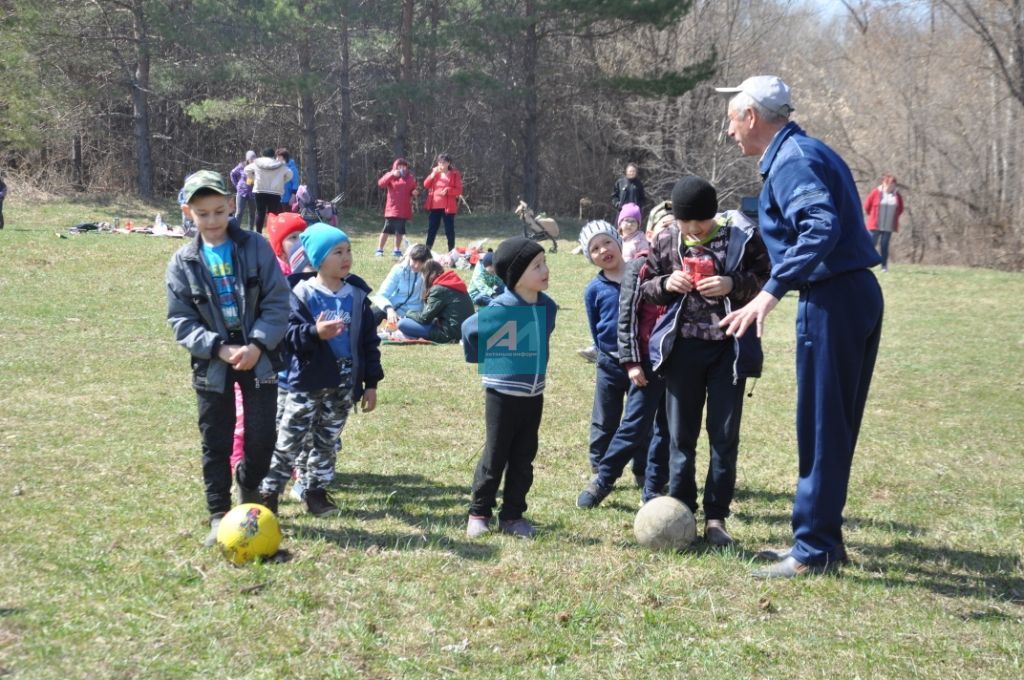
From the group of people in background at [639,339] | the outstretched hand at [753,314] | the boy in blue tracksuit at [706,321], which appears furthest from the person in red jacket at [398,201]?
the outstretched hand at [753,314]

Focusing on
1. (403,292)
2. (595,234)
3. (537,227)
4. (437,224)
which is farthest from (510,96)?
(595,234)

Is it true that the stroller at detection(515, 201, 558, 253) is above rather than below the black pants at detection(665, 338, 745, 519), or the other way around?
above

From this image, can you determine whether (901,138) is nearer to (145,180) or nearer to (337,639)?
(145,180)

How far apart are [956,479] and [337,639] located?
16.0 ft

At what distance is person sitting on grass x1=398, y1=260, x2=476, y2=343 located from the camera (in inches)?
483

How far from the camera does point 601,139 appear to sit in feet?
117

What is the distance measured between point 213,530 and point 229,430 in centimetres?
50

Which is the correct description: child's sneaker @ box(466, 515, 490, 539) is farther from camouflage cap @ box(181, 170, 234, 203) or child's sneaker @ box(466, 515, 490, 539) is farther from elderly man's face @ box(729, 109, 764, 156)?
elderly man's face @ box(729, 109, 764, 156)

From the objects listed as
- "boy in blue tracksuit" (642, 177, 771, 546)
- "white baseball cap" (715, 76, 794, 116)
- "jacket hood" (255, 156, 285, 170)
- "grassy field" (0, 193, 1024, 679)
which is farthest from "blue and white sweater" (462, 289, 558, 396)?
"jacket hood" (255, 156, 285, 170)

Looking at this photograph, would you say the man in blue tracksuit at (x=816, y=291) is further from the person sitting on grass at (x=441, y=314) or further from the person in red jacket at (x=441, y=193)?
the person in red jacket at (x=441, y=193)

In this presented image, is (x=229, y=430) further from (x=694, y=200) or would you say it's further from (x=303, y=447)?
(x=694, y=200)

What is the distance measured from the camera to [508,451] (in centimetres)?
548

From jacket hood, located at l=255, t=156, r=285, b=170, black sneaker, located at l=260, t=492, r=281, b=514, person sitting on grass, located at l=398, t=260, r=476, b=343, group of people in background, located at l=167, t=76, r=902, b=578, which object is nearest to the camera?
group of people in background, located at l=167, t=76, r=902, b=578

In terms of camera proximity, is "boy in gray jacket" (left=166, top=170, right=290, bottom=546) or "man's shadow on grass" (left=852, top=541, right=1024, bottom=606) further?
"boy in gray jacket" (left=166, top=170, right=290, bottom=546)
